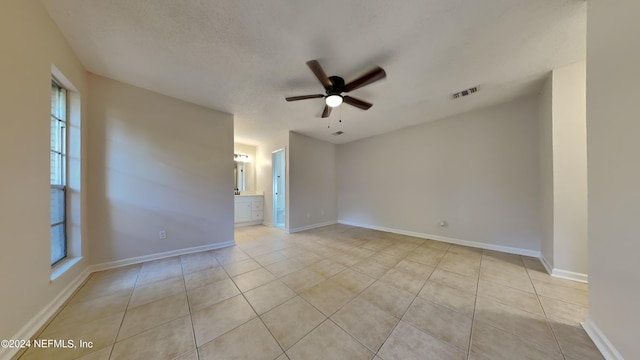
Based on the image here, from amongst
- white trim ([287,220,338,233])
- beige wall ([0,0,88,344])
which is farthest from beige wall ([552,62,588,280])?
beige wall ([0,0,88,344])

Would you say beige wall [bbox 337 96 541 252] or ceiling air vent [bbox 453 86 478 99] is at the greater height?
ceiling air vent [bbox 453 86 478 99]

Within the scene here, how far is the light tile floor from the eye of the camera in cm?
125

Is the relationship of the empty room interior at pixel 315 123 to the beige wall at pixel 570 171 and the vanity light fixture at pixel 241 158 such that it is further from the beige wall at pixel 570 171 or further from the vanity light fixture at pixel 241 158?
the vanity light fixture at pixel 241 158

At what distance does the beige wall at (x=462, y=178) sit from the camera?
297 centimetres

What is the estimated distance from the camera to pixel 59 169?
6.80 ft

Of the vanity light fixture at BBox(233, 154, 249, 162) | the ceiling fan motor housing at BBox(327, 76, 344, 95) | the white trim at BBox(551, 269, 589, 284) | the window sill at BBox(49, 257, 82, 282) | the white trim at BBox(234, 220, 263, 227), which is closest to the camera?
the window sill at BBox(49, 257, 82, 282)

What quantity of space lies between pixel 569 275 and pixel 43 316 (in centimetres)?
518

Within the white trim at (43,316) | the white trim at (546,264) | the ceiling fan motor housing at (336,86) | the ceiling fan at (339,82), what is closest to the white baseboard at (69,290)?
the white trim at (43,316)

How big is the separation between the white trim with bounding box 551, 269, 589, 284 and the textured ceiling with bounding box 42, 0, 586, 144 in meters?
2.43

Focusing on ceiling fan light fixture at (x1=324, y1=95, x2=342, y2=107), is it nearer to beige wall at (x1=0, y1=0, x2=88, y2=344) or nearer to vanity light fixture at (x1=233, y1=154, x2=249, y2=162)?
beige wall at (x1=0, y1=0, x2=88, y2=344)

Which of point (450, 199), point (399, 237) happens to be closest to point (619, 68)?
point (450, 199)

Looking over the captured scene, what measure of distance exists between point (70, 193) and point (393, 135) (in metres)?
5.46

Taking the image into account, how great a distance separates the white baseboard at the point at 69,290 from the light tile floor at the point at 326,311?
0.06m

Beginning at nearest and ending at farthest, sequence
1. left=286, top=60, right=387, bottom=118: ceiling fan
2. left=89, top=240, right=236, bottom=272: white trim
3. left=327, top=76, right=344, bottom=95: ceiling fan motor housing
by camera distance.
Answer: left=286, top=60, right=387, bottom=118: ceiling fan, left=327, top=76, right=344, bottom=95: ceiling fan motor housing, left=89, top=240, right=236, bottom=272: white trim
